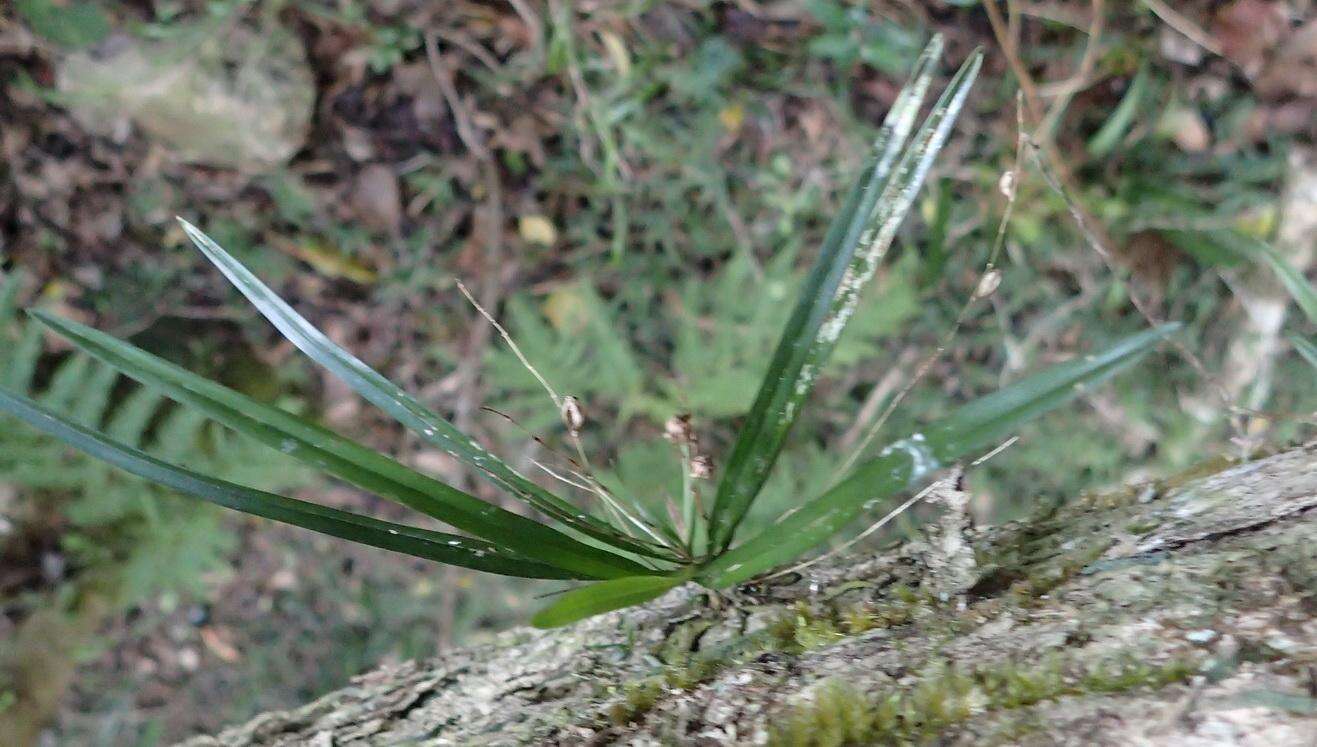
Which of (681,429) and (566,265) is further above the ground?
(566,265)

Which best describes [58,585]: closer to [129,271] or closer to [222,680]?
[222,680]

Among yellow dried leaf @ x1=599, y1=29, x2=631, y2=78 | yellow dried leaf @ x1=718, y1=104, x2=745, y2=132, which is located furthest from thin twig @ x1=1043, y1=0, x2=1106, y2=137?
yellow dried leaf @ x1=599, y1=29, x2=631, y2=78

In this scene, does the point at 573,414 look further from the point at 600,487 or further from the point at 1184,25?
the point at 1184,25

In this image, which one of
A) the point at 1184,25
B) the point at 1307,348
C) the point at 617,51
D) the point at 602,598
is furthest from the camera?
the point at 617,51

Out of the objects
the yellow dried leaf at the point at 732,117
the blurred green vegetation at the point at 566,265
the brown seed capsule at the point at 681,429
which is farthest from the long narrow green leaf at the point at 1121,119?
the brown seed capsule at the point at 681,429

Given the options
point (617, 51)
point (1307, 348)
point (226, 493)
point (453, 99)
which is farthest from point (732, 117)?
point (226, 493)

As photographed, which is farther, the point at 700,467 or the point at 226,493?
the point at 700,467

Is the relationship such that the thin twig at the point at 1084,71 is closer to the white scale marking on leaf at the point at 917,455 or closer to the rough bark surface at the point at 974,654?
the rough bark surface at the point at 974,654
